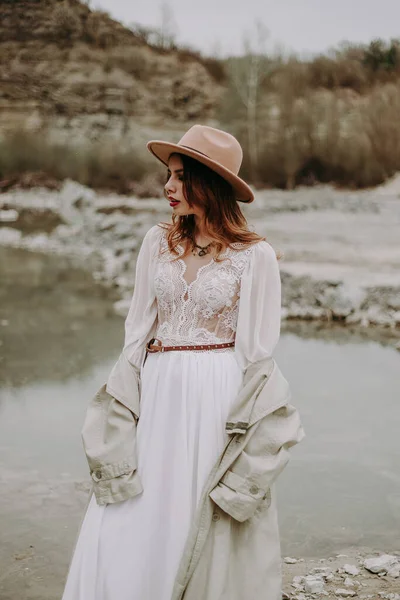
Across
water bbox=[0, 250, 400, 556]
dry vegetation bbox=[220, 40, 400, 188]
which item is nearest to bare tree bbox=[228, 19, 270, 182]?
dry vegetation bbox=[220, 40, 400, 188]

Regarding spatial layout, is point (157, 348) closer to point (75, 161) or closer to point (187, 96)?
point (75, 161)

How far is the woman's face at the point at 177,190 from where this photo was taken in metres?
2.43

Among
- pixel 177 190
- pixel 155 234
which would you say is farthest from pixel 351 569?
pixel 177 190

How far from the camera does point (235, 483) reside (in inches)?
86.7

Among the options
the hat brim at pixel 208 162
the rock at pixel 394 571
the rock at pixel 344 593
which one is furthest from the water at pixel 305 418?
the hat brim at pixel 208 162

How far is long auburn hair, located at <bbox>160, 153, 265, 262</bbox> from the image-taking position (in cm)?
243

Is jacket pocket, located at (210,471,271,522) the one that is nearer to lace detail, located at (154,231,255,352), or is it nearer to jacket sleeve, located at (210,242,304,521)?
jacket sleeve, located at (210,242,304,521)

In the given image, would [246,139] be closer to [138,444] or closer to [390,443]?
[390,443]

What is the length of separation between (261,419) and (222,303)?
0.35m

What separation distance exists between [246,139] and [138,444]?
24588 mm

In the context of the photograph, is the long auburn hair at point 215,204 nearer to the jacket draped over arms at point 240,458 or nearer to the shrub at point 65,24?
the jacket draped over arms at point 240,458

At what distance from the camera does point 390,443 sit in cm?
492

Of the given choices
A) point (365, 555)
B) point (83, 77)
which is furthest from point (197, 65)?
point (365, 555)

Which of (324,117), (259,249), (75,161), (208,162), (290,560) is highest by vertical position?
(324,117)
